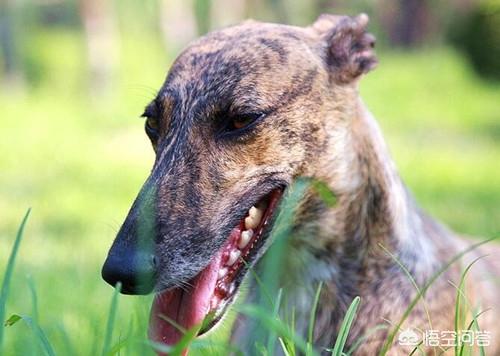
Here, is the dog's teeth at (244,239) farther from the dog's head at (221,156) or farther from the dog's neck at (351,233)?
the dog's neck at (351,233)

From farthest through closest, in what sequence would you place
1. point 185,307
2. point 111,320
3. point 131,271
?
1. point 185,307
2. point 131,271
3. point 111,320

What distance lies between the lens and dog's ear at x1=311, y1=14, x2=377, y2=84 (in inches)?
145

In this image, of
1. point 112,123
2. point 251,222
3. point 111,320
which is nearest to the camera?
point 111,320

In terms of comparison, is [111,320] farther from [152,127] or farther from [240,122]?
[152,127]

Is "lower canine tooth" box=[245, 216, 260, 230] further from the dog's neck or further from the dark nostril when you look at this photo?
the dark nostril

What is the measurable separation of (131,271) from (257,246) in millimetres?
561

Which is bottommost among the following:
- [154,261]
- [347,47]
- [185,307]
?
[185,307]

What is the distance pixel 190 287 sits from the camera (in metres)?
3.10

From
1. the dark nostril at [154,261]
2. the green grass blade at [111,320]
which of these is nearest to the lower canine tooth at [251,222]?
the dark nostril at [154,261]

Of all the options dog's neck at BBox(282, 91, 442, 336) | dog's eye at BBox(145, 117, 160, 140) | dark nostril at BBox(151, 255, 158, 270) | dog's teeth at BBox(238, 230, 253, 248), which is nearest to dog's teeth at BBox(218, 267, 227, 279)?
dog's teeth at BBox(238, 230, 253, 248)

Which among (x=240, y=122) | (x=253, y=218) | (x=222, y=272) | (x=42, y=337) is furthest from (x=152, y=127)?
(x=42, y=337)

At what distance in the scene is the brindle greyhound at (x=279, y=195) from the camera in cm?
306

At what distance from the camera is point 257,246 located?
3201mm

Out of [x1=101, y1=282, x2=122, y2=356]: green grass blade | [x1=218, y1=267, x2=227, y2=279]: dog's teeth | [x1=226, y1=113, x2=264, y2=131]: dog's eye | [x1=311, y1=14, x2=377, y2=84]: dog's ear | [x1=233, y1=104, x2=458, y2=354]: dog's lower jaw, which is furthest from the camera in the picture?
[x1=311, y1=14, x2=377, y2=84]: dog's ear
